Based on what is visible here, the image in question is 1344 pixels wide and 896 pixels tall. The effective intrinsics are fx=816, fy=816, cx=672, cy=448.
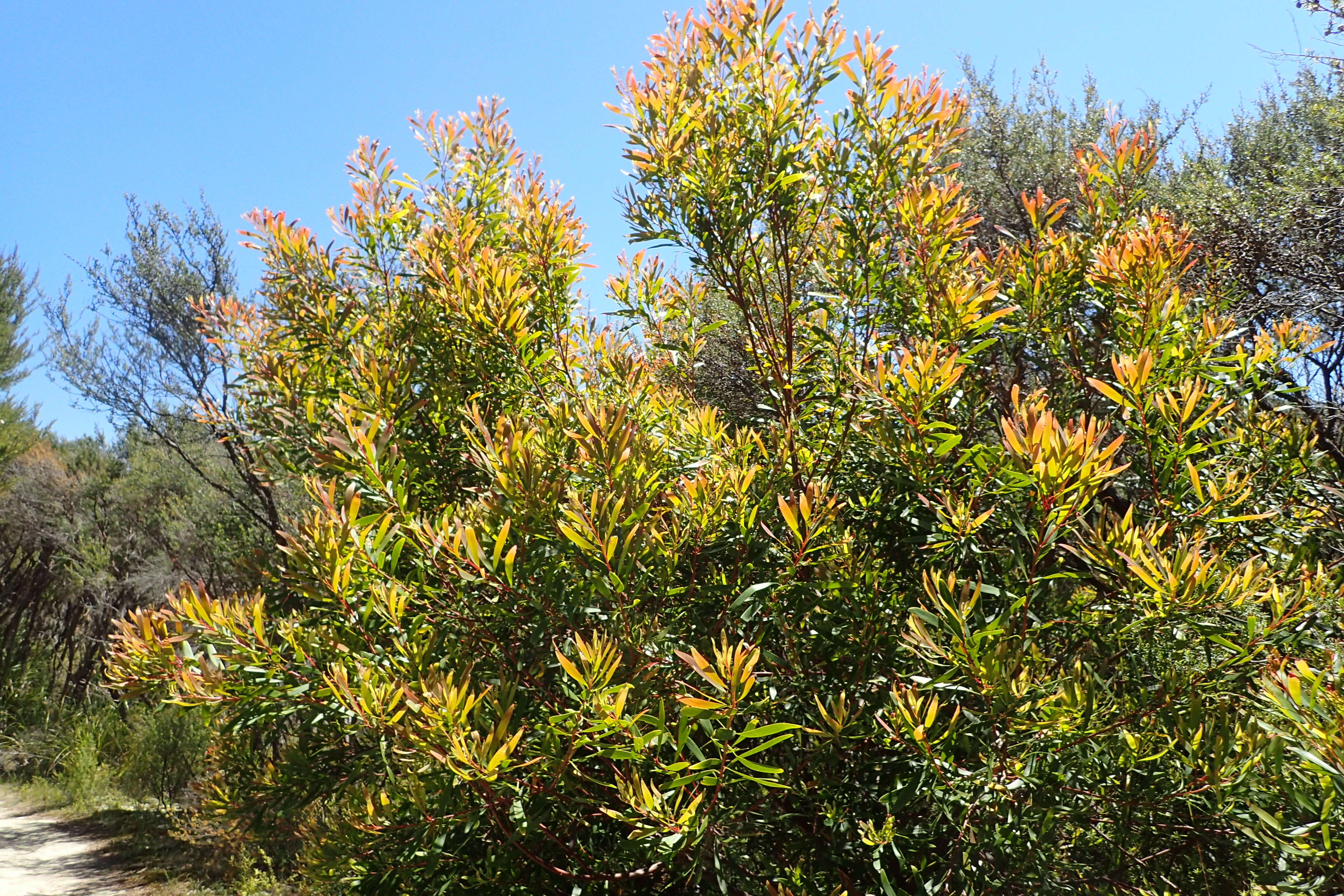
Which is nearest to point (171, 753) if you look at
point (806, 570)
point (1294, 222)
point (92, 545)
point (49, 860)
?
point (49, 860)

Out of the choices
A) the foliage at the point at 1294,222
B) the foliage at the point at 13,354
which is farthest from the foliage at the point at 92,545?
the foliage at the point at 1294,222

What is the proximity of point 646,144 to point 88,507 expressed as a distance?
1498 centimetres

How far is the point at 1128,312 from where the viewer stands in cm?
244

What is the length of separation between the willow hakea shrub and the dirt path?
6555mm

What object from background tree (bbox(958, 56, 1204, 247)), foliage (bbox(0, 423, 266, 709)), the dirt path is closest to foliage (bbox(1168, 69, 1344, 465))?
background tree (bbox(958, 56, 1204, 247))

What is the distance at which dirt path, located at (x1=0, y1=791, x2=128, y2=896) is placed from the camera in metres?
7.46

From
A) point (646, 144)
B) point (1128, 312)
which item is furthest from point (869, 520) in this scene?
point (646, 144)

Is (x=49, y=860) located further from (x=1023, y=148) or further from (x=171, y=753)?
(x=1023, y=148)

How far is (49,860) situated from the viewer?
845cm

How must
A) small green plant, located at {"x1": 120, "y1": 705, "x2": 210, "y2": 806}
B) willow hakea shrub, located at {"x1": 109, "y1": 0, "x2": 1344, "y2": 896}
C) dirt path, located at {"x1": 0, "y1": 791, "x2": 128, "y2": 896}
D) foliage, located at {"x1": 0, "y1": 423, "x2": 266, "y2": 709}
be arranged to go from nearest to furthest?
willow hakea shrub, located at {"x1": 109, "y1": 0, "x2": 1344, "y2": 896} → dirt path, located at {"x1": 0, "y1": 791, "x2": 128, "y2": 896} → small green plant, located at {"x1": 120, "y1": 705, "x2": 210, "y2": 806} → foliage, located at {"x1": 0, "y1": 423, "x2": 266, "y2": 709}

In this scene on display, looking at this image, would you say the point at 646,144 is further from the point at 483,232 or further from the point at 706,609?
the point at 706,609

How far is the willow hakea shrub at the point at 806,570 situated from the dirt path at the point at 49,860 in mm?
6555

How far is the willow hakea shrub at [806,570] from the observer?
1.85m

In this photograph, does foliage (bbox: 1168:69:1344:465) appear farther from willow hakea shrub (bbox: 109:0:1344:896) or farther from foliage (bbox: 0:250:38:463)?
foliage (bbox: 0:250:38:463)
